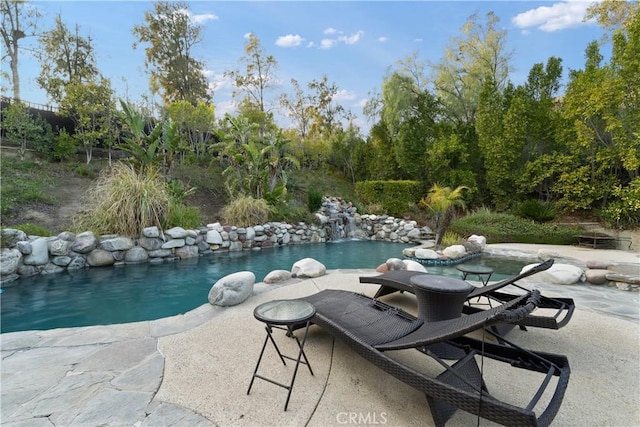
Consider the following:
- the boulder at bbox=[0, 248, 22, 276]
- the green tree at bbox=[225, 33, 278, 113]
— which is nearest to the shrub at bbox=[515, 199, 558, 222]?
the boulder at bbox=[0, 248, 22, 276]

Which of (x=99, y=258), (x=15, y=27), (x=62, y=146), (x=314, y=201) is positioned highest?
(x=15, y=27)

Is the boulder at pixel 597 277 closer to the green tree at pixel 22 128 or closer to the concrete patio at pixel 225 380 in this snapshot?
the concrete patio at pixel 225 380

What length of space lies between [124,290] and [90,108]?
9.02 metres

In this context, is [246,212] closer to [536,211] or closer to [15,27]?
[536,211]

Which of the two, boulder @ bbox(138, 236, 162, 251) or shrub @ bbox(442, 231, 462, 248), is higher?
boulder @ bbox(138, 236, 162, 251)

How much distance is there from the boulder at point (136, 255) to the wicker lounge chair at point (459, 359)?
5.60 meters

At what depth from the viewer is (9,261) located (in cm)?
529

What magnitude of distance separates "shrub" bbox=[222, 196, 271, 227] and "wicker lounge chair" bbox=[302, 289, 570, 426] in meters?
6.80

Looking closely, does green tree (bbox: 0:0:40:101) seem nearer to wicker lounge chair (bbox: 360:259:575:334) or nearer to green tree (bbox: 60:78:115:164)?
green tree (bbox: 60:78:115:164)

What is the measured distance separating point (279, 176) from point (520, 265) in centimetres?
835

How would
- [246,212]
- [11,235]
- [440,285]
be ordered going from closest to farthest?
[440,285] < [11,235] < [246,212]

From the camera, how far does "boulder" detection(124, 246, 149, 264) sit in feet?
22.0

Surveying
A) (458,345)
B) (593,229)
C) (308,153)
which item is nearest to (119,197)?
(458,345)

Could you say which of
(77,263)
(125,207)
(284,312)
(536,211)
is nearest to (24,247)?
(77,263)
